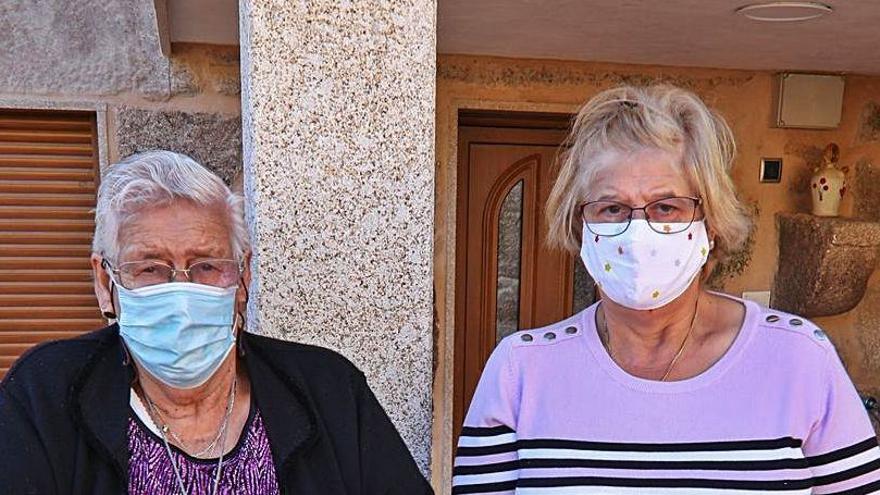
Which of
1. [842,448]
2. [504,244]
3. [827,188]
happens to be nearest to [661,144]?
[842,448]

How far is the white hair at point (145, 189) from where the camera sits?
1.30 meters

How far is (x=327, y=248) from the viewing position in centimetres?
163

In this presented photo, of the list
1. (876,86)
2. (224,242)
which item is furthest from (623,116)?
(876,86)

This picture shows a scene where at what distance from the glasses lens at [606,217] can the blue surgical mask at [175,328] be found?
76cm

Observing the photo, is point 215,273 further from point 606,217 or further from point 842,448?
point 842,448

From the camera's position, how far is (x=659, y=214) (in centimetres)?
139

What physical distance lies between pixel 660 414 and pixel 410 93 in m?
0.92

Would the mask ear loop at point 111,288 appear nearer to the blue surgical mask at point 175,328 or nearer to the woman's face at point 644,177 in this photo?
the blue surgical mask at point 175,328

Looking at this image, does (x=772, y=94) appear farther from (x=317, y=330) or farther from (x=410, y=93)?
(x=317, y=330)

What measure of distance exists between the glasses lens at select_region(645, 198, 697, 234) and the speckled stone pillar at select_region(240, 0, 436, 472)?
1.79 ft

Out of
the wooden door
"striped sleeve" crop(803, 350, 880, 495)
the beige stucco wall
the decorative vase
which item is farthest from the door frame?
"striped sleeve" crop(803, 350, 880, 495)

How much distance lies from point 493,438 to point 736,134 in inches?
101

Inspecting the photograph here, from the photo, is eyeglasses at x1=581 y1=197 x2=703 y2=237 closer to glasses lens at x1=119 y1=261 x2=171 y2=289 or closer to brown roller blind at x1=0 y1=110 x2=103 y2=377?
glasses lens at x1=119 y1=261 x2=171 y2=289

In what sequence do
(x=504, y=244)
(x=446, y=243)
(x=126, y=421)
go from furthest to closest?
1. (x=504, y=244)
2. (x=446, y=243)
3. (x=126, y=421)
